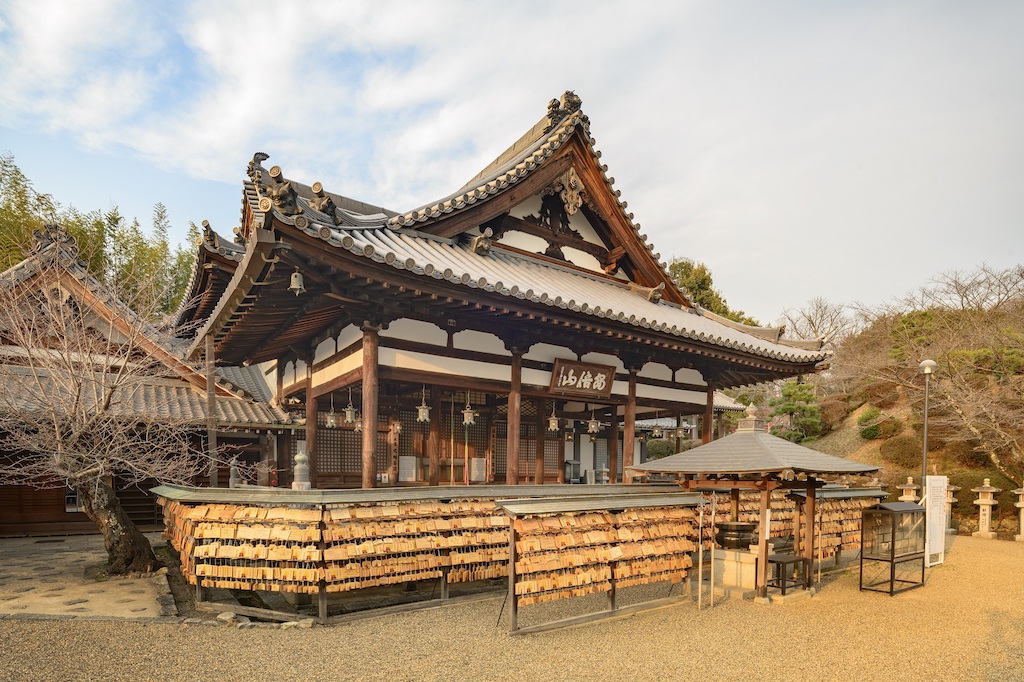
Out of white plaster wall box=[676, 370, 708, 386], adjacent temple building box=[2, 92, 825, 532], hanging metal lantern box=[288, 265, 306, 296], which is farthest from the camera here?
white plaster wall box=[676, 370, 708, 386]

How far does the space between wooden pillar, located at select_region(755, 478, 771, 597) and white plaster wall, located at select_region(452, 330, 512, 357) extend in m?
4.50

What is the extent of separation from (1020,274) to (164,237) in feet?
131

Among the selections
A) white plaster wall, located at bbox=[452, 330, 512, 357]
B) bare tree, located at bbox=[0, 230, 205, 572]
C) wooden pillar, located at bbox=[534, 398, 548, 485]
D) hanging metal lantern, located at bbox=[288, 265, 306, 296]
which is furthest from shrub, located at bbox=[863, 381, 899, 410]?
hanging metal lantern, located at bbox=[288, 265, 306, 296]

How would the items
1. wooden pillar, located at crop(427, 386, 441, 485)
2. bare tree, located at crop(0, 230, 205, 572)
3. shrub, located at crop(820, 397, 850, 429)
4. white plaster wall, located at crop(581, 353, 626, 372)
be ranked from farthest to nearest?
1. shrub, located at crop(820, 397, 850, 429)
2. wooden pillar, located at crop(427, 386, 441, 485)
3. white plaster wall, located at crop(581, 353, 626, 372)
4. bare tree, located at crop(0, 230, 205, 572)

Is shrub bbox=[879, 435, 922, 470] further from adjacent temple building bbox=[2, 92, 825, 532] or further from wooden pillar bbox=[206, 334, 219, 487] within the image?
wooden pillar bbox=[206, 334, 219, 487]

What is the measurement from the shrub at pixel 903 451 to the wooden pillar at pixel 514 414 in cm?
2197

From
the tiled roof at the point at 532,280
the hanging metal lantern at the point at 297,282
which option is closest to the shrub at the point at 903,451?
the tiled roof at the point at 532,280

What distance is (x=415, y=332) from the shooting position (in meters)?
9.27

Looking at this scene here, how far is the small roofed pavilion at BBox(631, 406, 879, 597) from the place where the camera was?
8062 millimetres

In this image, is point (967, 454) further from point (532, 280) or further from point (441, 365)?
point (441, 365)

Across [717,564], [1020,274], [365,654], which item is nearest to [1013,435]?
[1020,274]

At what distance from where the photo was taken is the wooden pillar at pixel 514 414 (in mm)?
10055

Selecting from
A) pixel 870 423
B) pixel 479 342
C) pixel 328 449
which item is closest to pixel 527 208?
pixel 479 342

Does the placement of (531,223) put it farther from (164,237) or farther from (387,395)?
(164,237)
